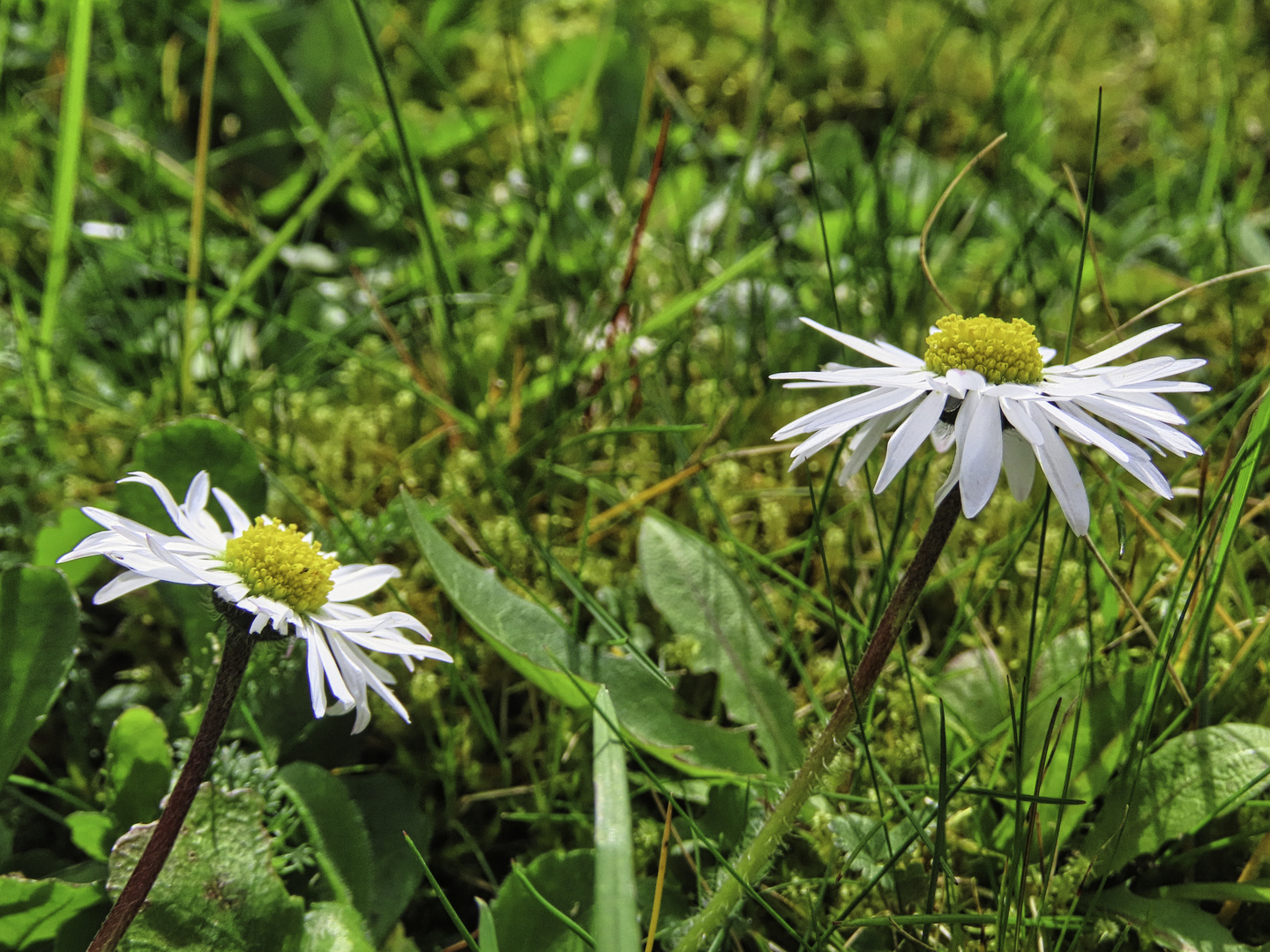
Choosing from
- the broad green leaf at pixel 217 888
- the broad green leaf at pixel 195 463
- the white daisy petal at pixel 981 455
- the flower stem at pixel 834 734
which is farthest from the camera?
the broad green leaf at pixel 195 463

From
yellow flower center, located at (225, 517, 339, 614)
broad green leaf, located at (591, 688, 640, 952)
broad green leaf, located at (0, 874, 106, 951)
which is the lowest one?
broad green leaf, located at (0, 874, 106, 951)

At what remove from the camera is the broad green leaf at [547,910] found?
1210mm

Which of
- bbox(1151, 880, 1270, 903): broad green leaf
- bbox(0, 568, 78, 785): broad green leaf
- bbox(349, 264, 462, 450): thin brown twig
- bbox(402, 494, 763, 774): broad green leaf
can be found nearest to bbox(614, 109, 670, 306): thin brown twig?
bbox(349, 264, 462, 450): thin brown twig

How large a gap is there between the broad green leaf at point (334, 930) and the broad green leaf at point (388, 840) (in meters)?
0.10

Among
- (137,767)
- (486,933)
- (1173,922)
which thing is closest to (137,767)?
(137,767)

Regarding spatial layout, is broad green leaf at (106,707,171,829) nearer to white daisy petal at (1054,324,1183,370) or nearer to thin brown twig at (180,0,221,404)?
thin brown twig at (180,0,221,404)

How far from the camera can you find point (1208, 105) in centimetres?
292

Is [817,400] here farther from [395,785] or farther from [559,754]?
[395,785]

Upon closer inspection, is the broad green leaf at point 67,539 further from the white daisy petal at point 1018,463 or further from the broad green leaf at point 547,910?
the white daisy petal at point 1018,463

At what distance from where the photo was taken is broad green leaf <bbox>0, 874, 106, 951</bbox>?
1123mm

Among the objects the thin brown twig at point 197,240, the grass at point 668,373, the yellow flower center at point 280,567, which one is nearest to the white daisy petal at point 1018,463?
the grass at point 668,373

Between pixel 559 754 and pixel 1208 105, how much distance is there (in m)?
2.75

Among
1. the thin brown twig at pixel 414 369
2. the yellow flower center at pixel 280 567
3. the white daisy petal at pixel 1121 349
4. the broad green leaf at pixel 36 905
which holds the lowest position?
the broad green leaf at pixel 36 905

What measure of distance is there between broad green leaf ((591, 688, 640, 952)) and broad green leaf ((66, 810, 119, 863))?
67 centimetres
